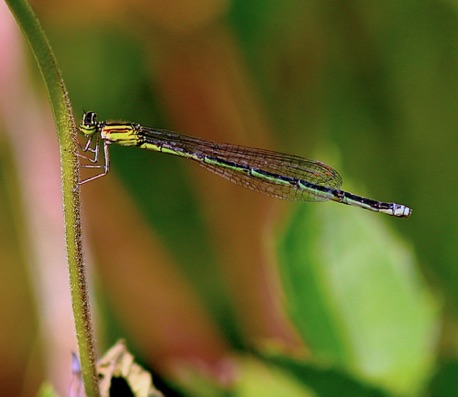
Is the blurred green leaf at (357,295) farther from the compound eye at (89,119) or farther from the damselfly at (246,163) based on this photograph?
the compound eye at (89,119)

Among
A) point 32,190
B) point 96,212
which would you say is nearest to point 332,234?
point 32,190

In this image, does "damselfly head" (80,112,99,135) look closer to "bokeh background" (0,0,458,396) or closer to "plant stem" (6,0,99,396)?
"bokeh background" (0,0,458,396)

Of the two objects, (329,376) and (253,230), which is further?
(253,230)

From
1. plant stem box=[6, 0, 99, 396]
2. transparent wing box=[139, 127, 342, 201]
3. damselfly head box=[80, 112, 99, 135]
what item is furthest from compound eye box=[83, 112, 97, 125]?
plant stem box=[6, 0, 99, 396]

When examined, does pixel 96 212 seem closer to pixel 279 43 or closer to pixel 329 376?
pixel 279 43

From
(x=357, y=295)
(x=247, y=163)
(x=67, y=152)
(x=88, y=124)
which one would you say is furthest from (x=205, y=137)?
(x=67, y=152)

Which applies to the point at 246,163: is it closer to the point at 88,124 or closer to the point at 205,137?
the point at 205,137
